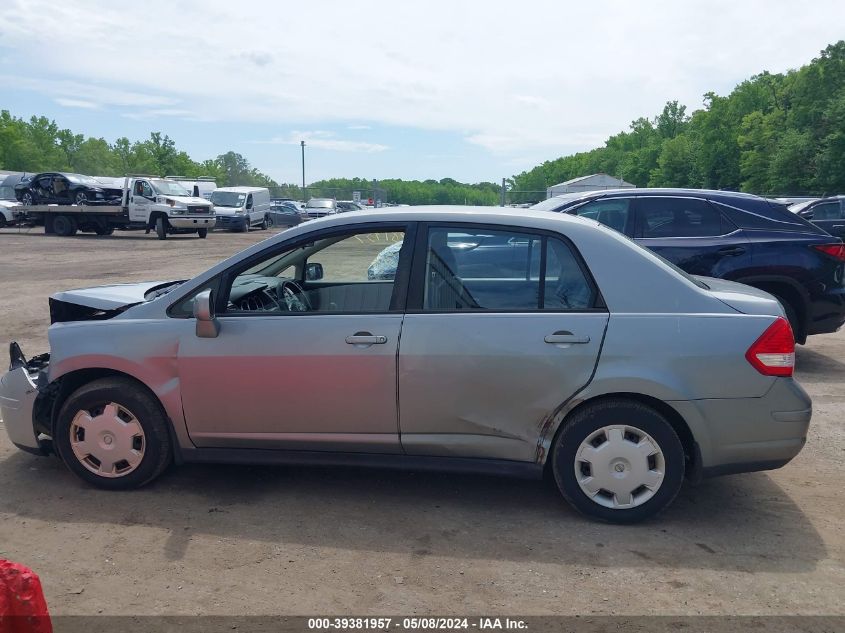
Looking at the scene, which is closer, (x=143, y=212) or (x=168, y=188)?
(x=143, y=212)

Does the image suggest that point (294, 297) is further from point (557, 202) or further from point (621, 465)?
point (557, 202)

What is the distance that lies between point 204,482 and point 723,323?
10.3 feet

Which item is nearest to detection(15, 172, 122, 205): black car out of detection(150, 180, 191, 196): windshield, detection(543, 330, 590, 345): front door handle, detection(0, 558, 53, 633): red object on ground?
detection(150, 180, 191, 196): windshield

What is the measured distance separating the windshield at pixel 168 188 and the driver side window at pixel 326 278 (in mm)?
26793

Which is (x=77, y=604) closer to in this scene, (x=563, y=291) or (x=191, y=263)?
(x=563, y=291)

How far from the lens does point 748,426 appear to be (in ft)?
13.0

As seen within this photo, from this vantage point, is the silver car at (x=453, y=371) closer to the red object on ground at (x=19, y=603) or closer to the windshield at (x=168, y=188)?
the red object on ground at (x=19, y=603)

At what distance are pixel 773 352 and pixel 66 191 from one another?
31.3m

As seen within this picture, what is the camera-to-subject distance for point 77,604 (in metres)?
3.27

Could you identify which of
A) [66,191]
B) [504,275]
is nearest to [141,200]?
[66,191]

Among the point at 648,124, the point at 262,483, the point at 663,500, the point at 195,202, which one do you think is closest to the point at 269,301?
the point at 262,483

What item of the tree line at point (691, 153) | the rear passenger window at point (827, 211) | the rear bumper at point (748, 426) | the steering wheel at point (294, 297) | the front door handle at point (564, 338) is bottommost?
the rear bumper at point (748, 426)

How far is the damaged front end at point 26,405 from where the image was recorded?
4.56 m

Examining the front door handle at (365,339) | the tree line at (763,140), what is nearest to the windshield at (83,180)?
the tree line at (763,140)
